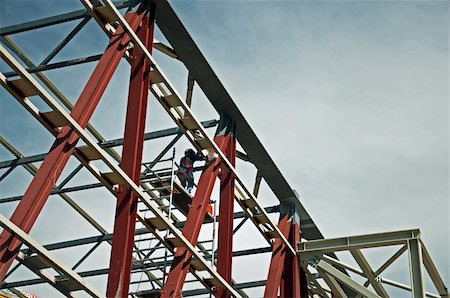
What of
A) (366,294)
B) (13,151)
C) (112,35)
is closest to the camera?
(112,35)

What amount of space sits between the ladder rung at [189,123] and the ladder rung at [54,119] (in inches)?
197

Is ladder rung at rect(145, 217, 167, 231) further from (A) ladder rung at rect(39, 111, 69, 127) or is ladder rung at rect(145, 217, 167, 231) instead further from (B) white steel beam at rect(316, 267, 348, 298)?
(B) white steel beam at rect(316, 267, 348, 298)

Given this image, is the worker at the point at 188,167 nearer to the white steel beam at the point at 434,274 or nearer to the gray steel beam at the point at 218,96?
the gray steel beam at the point at 218,96

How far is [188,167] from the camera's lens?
856 inches

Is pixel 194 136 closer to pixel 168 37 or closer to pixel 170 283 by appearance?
pixel 168 37

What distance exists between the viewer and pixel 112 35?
16.0m

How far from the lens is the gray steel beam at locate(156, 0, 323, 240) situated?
17.8 metres

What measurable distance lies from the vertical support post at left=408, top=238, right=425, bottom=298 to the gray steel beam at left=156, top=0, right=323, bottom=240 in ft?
12.6

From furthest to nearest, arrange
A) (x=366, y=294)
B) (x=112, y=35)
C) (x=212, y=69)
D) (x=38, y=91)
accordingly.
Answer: (x=366, y=294), (x=212, y=69), (x=112, y=35), (x=38, y=91)

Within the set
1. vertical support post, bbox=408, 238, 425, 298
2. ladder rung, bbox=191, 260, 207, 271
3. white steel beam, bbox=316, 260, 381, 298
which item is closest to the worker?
ladder rung, bbox=191, 260, 207, 271

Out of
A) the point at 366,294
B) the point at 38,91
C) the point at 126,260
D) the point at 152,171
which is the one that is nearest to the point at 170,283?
the point at 126,260

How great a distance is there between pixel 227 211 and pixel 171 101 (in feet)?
10.8

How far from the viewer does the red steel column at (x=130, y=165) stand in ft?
46.2

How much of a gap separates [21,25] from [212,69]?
177 inches
